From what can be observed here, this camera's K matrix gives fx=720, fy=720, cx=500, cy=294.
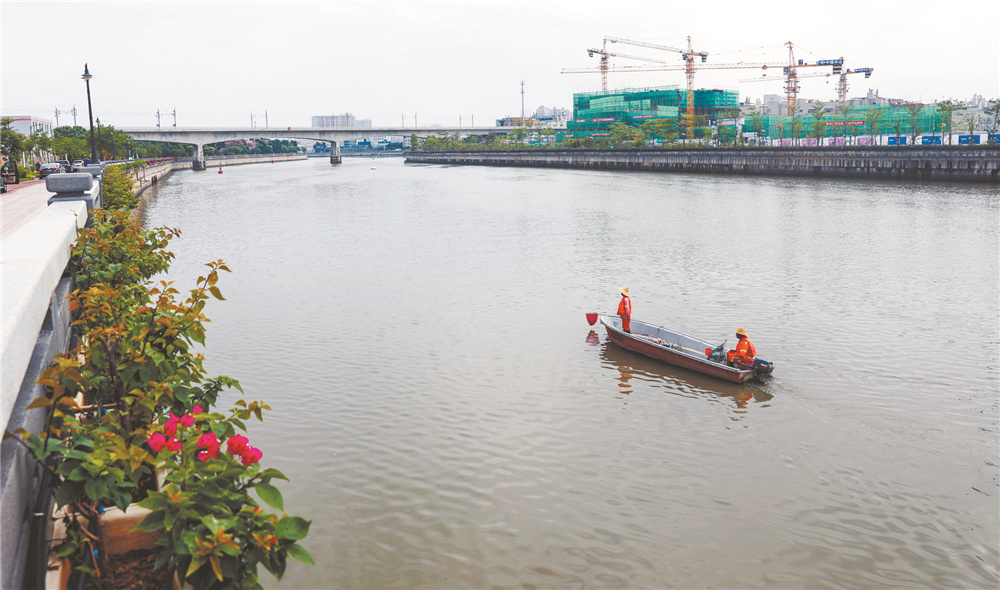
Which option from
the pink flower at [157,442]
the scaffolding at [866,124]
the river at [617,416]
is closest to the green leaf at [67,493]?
the pink flower at [157,442]

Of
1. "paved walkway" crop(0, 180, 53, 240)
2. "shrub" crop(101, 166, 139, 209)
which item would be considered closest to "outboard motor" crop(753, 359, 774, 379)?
"paved walkway" crop(0, 180, 53, 240)

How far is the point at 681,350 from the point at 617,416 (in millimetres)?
4922

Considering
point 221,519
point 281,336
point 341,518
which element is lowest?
point 341,518

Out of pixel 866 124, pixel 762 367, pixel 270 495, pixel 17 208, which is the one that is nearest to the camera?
pixel 270 495

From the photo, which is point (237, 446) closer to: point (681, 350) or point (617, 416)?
point (617, 416)

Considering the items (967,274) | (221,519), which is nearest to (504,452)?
(221,519)

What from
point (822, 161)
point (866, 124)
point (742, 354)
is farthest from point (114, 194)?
point (866, 124)

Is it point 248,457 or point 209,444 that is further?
point 248,457

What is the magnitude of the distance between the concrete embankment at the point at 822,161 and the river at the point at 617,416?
55.8 m

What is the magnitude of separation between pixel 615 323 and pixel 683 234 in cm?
3000

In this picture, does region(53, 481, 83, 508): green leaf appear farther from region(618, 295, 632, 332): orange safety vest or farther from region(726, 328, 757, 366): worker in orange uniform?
region(618, 295, 632, 332): orange safety vest

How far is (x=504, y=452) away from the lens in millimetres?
17297

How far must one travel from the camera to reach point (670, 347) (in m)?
23.8

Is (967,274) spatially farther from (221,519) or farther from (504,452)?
(221,519)
